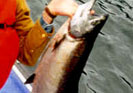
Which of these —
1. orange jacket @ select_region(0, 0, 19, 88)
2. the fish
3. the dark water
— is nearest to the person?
orange jacket @ select_region(0, 0, 19, 88)

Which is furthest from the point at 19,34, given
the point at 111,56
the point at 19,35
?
the point at 111,56

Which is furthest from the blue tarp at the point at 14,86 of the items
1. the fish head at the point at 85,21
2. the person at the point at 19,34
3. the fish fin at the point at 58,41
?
the fish head at the point at 85,21

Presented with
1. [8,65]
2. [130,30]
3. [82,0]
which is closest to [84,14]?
[8,65]

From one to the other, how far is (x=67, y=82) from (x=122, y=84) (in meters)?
5.55

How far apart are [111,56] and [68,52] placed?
642 cm

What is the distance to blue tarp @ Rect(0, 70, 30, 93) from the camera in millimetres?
3990

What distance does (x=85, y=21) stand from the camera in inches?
92.7

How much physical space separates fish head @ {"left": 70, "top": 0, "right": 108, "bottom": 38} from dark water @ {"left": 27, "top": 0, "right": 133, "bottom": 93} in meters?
4.97

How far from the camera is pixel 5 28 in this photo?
2.78 metres

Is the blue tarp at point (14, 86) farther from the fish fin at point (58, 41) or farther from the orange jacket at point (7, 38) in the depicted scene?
the fish fin at point (58, 41)

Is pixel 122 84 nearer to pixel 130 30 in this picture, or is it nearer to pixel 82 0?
pixel 130 30

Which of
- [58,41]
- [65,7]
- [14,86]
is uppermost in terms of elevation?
[65,7]

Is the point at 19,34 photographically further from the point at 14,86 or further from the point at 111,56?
the point at 111,56

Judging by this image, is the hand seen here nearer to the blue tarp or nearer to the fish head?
the fish head
